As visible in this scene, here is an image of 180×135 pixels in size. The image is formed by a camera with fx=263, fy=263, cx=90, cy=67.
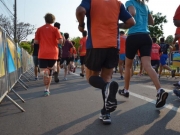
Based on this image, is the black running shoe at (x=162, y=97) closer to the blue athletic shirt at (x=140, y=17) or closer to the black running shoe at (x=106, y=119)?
the black running shoe at (x=106, y=119)

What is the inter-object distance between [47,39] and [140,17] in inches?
97.5

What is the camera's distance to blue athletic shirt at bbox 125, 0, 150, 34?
4535 mm

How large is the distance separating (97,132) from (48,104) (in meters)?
2.08

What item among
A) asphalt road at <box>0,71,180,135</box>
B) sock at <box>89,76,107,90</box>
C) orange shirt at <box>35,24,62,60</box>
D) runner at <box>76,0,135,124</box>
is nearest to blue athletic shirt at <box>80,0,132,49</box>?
runner at <box>76,0,135,124</box>

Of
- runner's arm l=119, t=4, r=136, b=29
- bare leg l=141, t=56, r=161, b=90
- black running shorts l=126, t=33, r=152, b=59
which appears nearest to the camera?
runner's arm l=119, t=4, r=136, b=29

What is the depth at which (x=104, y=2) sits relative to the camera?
11.2 feet

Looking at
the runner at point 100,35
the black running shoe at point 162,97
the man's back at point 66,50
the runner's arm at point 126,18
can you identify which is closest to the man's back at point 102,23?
the runner at point 100,35

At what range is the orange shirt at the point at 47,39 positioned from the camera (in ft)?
20.4

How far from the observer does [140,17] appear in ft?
15.4

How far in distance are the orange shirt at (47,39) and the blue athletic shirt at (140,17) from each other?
2.28m

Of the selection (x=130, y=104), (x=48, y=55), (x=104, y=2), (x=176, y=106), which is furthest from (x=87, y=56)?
(x=48, y=55)

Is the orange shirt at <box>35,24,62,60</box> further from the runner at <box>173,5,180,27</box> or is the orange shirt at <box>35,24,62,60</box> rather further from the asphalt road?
the runner at <box>173,5,180,27</box>

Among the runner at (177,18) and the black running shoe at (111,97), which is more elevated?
the runner at (177,18)

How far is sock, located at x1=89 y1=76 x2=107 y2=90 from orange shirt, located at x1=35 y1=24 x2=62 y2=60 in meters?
2.95
